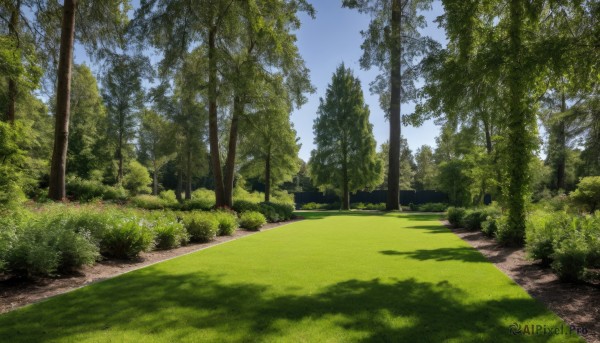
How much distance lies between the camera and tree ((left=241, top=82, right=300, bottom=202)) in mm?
18297

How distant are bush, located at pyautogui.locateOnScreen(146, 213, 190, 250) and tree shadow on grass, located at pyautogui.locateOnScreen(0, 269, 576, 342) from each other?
3.37 meters

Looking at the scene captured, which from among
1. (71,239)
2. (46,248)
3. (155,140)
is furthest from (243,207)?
(155,140)

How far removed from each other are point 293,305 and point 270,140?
52.9 ft

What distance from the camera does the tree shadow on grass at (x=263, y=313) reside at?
400 centimetres

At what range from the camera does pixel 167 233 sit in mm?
9547

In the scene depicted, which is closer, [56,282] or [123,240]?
[56,282]

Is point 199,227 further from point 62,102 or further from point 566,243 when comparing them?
point 566,243

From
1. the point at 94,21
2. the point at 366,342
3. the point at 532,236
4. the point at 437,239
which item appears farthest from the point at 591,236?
the point at 94,21

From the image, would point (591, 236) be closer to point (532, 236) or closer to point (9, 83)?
point (532, 236)

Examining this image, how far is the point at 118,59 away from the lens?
15195 mm

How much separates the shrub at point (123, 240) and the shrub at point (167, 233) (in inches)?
36.1

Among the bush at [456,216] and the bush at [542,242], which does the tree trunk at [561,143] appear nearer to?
the bush at [456,216]

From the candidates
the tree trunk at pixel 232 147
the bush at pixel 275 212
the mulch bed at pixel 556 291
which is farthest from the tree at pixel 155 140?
the mulch bed at pixel 556 291

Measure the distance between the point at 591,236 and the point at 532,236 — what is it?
5.44 feet
